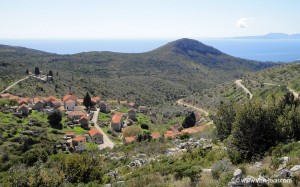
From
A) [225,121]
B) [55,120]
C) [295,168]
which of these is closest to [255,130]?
[295,168]

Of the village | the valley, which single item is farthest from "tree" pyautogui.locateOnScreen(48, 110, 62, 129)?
the village

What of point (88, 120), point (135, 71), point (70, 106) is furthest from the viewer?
point (135, 71)

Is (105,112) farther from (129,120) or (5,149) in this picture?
(5,149)

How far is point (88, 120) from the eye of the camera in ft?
177

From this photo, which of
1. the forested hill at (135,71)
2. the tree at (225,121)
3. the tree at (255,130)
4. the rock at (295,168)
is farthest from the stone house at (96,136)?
the rock at (295,168)

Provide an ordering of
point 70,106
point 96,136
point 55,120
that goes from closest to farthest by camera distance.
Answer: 1. point 96,136
2. point 55,120
3. point 70,106

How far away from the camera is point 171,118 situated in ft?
214

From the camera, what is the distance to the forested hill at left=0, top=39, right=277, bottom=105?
8575 cm

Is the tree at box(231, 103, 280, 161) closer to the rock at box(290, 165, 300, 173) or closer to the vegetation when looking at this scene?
the vegetation

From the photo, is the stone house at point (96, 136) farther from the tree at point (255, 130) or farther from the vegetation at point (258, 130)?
the tree at point (255, 130)

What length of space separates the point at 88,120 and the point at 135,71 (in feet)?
245

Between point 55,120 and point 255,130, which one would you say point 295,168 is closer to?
point 255,130

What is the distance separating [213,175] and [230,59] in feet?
607

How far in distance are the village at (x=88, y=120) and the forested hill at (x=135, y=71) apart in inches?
434
